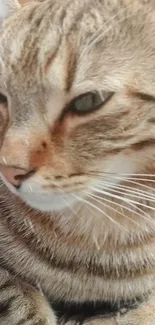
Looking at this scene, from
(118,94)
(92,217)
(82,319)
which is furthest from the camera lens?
(82,319)

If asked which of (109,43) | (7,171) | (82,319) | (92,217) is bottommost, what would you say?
(82,319)

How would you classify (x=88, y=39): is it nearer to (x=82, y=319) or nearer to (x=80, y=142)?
(x=80, y=142)

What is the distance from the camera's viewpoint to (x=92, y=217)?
1146 millimetres

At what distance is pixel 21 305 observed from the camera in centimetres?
119

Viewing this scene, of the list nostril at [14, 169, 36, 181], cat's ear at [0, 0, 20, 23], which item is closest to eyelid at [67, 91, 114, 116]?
nostril at [14, 169, 36, 181]

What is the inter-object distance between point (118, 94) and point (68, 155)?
0.12 meters

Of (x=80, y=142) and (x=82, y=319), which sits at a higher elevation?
(x=80, y=142)

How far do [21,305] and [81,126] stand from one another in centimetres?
39

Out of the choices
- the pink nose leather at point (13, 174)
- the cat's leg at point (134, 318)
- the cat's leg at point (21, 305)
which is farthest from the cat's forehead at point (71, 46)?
the cat's leg at point (134, 318)

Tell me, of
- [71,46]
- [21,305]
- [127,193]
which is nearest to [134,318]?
[21,305]

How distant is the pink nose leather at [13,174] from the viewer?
97 cm

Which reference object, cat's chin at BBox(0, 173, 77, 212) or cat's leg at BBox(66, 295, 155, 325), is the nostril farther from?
cat's leg at BBox(66, 295, 155, 325)

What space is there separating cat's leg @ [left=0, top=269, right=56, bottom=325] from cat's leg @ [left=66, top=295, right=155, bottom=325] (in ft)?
0.35

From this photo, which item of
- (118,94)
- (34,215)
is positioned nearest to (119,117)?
(118,94)
